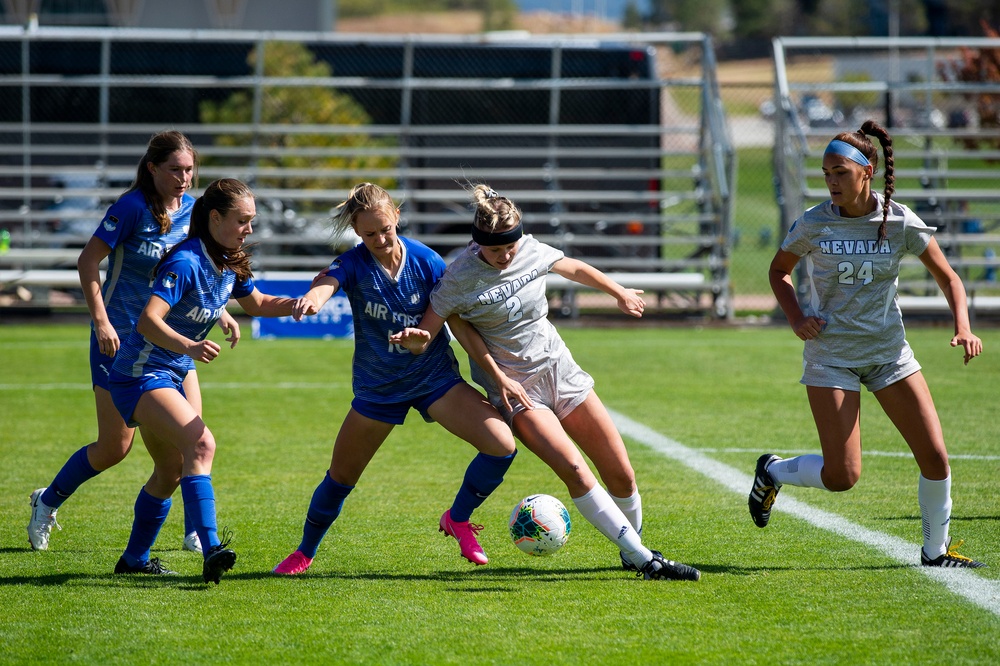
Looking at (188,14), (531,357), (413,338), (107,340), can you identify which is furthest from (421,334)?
(188,14)

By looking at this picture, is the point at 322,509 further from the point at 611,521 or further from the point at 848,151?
the point at 848,151

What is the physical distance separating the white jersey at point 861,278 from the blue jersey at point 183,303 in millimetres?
2674

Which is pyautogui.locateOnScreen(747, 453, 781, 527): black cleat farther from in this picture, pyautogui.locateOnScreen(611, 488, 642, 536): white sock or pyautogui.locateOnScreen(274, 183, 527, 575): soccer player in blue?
pyautogui.locateOnScreen(274, 183, 527, 575): soccer player in blue

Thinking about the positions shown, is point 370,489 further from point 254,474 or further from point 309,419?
point 309,419

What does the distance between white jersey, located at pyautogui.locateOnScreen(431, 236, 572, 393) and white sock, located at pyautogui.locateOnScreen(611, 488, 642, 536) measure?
71cm

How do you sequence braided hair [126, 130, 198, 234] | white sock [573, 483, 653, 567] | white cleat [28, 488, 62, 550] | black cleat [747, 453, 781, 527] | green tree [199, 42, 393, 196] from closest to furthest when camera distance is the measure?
white sock [573, 483, 653, 567]
braided hair [126, 130, 198, 234]
black cleat [747, 453, 781, 527]
white cleat [28, 488, 62, 550]
green tree [199, 42, 393, 196]

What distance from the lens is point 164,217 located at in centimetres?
524

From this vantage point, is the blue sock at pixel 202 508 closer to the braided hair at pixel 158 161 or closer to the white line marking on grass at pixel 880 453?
the braided hair at pixel 158 161

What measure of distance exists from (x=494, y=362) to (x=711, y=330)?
10.7m

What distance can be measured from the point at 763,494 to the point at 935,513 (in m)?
0.79

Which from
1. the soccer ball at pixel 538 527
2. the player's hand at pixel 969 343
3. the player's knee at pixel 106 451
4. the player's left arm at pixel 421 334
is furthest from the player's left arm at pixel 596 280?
the player's knee at pixel 106 451

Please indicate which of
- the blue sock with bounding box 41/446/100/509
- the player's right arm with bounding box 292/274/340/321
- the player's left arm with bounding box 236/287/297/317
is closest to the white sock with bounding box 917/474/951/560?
the player's right arm with bounding box 292/274/340/321

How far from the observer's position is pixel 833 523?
5723mm

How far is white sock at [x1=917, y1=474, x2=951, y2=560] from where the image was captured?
4887 mm
